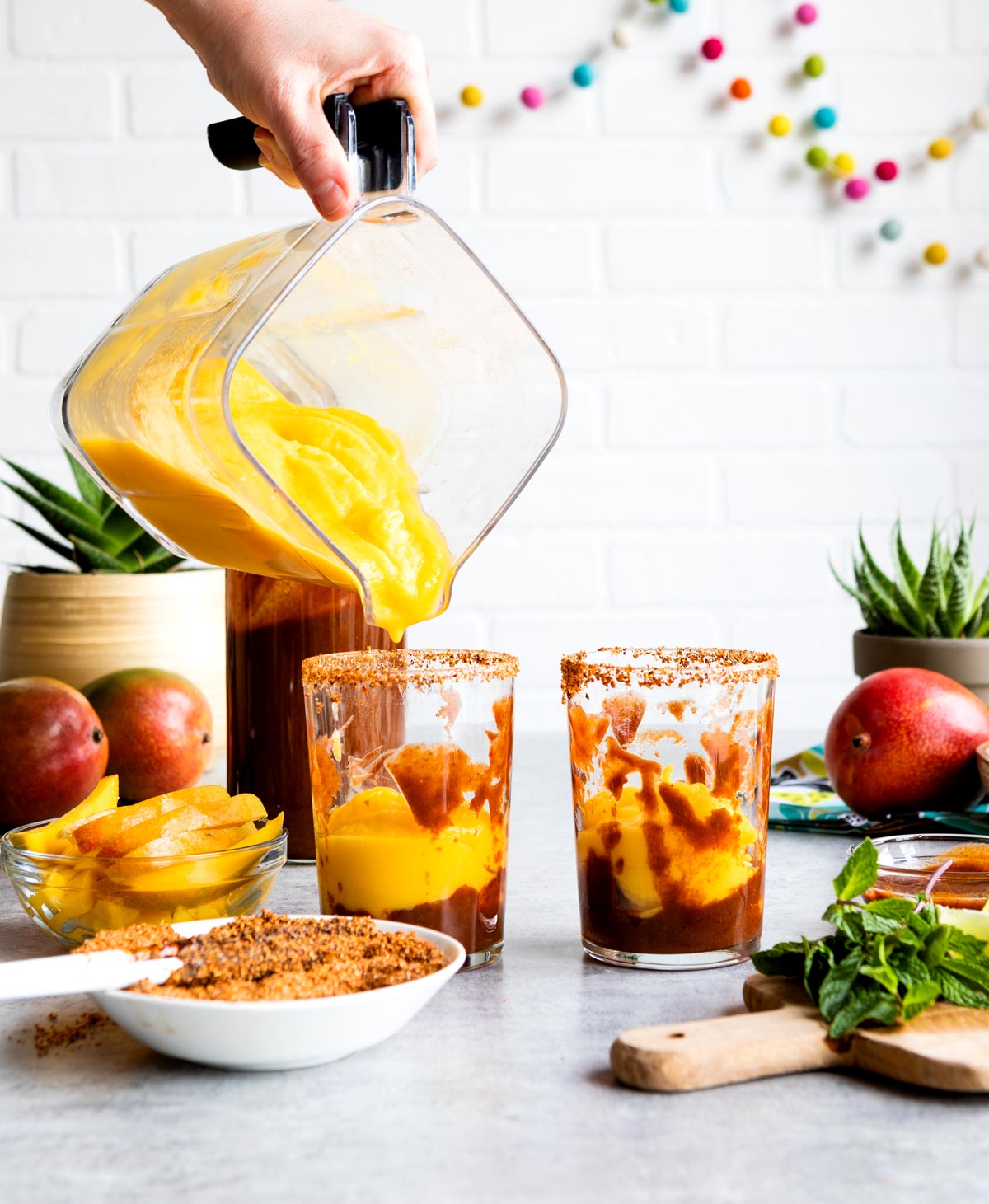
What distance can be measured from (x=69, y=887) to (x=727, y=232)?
5.23ft

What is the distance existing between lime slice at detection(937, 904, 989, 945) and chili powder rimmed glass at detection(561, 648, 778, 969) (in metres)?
0.10

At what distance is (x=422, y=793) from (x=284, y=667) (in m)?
0.29

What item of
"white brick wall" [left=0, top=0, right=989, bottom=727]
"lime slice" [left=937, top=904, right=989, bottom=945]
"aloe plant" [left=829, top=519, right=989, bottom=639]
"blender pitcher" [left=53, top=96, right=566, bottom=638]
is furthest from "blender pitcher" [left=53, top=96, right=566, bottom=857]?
"white brick wall" [left=0, top=0, right=989, bottom=727]

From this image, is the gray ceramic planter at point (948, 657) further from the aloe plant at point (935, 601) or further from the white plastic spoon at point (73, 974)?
the white plastic spoon at point (73, 974)

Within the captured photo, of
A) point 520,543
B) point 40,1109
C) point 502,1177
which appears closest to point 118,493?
point 40,1109

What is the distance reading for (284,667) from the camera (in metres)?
0.98

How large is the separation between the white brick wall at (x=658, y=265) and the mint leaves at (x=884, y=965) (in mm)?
1419

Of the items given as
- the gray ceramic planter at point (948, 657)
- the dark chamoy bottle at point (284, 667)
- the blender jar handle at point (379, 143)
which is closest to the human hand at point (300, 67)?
the blender jar handle at point (379, 143)

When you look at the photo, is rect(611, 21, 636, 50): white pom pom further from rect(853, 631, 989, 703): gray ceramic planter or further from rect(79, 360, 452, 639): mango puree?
rect(79, 360, 452, 639): mango puree

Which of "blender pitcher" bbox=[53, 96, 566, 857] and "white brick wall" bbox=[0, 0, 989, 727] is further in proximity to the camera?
"white brick wall" bbox=[0, 0, 989, 727]

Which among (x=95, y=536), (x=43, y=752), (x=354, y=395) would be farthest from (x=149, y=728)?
(x=354, y=395)

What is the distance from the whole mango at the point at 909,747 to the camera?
1034 mm

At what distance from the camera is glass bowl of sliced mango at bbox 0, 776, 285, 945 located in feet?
2.33

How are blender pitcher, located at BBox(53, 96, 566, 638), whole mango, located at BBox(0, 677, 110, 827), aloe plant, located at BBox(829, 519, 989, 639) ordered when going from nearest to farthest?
blender pitcher, located at BBox(53, 96, 566, 638) < whole mango, located at BBox(0, 677, 110, 827) < aloe plant, located at BBox(829, 519, 989, 639)
